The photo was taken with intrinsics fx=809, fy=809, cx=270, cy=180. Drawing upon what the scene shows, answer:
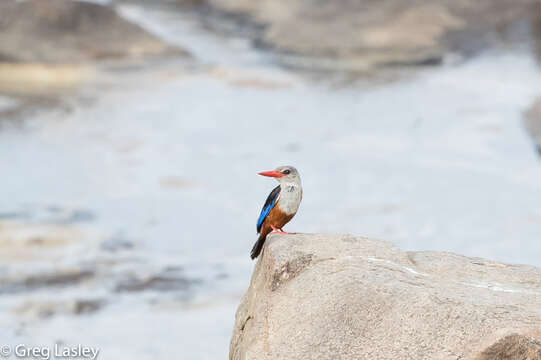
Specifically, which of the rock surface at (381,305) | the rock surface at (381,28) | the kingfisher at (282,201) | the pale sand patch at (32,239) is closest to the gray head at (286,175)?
the kingfisher at (282,201)

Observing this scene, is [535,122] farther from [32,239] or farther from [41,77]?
[41,77]

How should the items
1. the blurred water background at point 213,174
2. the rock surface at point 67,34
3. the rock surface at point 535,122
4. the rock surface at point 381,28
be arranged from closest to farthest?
the blurred water background at point 213,174
the rock surface at point 535,122
the rock surface at point 67,34
the rock surface at point 381,28

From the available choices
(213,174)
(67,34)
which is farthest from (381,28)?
(213,174)

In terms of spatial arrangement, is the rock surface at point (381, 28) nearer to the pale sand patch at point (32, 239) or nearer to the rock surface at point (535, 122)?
the rock surface at point (535, 122)

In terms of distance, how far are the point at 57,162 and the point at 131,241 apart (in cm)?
242

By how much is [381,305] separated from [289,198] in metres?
1.00

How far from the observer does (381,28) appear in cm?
1433

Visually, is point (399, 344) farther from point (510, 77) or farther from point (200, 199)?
point (510, 77)

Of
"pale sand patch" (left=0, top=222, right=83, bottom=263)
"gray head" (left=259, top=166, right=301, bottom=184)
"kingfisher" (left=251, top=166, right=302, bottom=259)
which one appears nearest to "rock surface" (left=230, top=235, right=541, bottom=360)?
"kingfisher" (left=251, top=166, right=302, bottom=259)

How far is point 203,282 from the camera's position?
277 inches

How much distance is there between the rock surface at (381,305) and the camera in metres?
3.01

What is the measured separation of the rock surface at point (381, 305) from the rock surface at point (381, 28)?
10.3 meters

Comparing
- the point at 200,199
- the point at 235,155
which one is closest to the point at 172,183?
the point at 200,199

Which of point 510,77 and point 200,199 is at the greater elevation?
point 510,77
